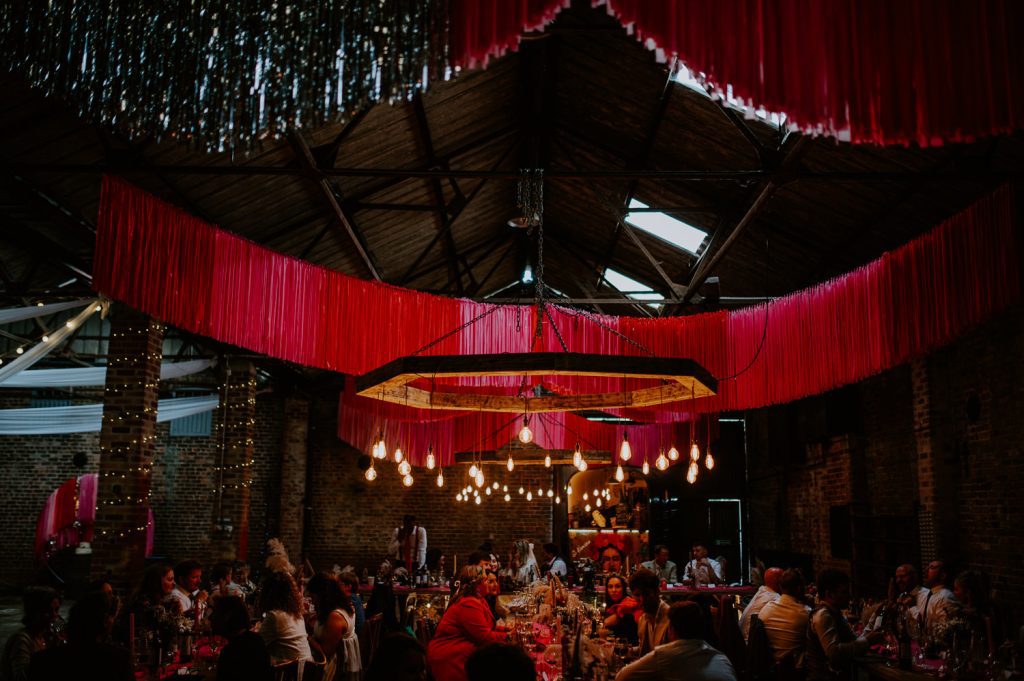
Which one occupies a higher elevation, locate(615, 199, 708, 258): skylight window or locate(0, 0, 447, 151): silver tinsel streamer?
locate(615, 199, 708, 258): skylight window

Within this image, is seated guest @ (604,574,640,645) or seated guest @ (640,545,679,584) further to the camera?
seated guest @ (640,545,679,584)

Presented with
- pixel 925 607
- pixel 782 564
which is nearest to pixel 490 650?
pixel 925 607

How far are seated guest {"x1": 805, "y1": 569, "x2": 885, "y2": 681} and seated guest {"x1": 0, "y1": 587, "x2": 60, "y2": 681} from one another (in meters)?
4.66

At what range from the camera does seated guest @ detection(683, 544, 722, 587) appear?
12509 mm

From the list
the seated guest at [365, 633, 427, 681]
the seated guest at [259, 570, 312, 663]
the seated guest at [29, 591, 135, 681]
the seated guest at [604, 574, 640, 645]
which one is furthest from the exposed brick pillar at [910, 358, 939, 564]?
the seated guest at [29, 591, 135, 681]

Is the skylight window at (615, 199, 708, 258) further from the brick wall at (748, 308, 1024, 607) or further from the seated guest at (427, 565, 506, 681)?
the seated guest at (427, 565, 506, 681)

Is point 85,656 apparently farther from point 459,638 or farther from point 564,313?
point 564,313

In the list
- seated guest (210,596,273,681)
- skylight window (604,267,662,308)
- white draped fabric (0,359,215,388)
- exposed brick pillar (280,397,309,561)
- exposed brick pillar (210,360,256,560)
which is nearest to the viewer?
seated guest (210,596,273,681)

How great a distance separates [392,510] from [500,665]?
15.5 meters

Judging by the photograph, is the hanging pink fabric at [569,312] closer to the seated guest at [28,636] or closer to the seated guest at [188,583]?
the seated guest at [28,636]

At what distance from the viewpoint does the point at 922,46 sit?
2.74 m

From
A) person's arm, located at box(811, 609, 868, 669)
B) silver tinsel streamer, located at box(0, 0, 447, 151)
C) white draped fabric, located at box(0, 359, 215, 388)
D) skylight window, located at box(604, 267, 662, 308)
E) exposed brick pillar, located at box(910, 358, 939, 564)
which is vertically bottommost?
person's arm, located at box(811, 609, 868, 669)

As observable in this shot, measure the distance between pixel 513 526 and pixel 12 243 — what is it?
37.3 feet

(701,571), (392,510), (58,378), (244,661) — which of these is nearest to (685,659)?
(244,661)
